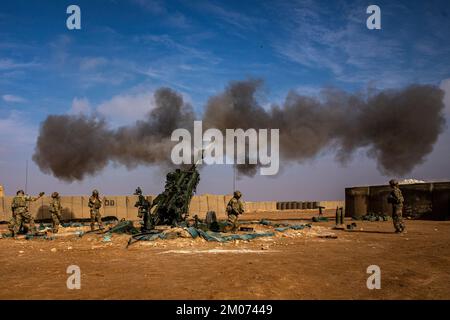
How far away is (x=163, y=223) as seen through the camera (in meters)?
12.9

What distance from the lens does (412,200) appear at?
2019 centimetres

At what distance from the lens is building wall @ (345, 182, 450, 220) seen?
62.0ft

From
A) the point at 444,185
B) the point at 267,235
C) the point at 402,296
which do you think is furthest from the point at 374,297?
the point at 444,185

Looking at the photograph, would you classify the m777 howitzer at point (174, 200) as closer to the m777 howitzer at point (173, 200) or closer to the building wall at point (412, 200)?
the m777 howitzer at point (173, 200)

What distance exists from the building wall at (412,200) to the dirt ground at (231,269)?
8.79 m

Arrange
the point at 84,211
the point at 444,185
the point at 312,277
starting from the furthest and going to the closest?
the point at 84,211, the point at 444,185, the point at 312,277

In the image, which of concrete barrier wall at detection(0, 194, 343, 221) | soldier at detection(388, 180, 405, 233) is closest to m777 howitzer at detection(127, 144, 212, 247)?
soldier at detection(388, 180, 405, 233)

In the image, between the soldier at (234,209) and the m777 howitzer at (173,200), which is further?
the m777 howitzer at (173,200)

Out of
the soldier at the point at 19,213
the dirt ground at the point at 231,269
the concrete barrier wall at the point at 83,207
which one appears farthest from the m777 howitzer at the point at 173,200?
the concrete barrier wall at the point at 83,207

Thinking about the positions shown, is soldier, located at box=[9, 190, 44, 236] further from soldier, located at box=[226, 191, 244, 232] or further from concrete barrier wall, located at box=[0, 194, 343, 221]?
concrete barrier wall, located at box=[0, 194, 343, 221]

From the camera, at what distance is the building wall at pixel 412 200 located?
18891 mm

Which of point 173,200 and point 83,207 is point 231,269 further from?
point 83,207
